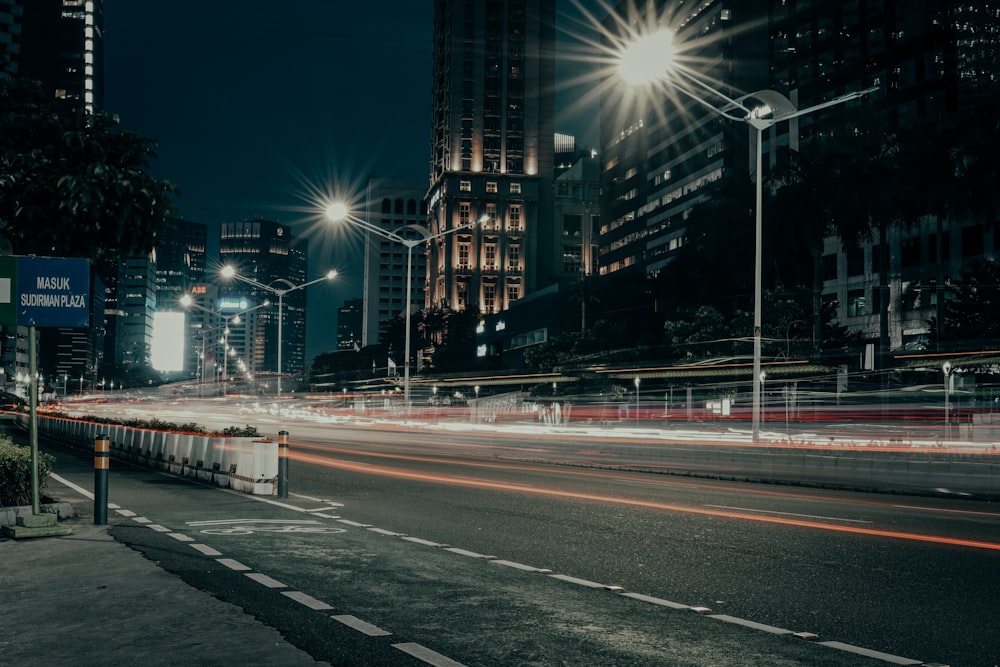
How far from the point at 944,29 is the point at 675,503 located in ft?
262

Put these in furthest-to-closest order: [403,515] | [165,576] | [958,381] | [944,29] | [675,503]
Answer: [944,29] < [958,381] < [675,503] < [403,515] < [165,576]

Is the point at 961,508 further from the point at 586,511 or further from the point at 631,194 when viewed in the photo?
the point at 631,194

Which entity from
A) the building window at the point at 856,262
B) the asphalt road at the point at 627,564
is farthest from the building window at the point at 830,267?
the asphalt road at the point at 627,564

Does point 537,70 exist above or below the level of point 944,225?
above

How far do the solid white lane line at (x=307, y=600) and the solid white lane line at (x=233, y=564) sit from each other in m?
1.35

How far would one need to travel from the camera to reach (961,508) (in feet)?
55.6

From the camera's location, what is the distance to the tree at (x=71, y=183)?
14.7 meters

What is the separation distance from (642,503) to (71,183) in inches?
375

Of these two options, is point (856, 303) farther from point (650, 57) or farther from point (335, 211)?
point (650, 57)

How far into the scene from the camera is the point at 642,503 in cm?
1684

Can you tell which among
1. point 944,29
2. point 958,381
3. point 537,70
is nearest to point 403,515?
point 958,381

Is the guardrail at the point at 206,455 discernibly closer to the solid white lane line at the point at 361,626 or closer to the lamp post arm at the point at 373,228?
the solid white lane line at the point at 361,626

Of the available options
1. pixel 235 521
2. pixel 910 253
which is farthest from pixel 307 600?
pixel 910 253

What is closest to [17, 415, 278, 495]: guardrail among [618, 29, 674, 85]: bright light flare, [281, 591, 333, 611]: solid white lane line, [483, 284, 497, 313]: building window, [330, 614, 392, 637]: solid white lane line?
[281, 591, 333, 611]: solid white lane line
